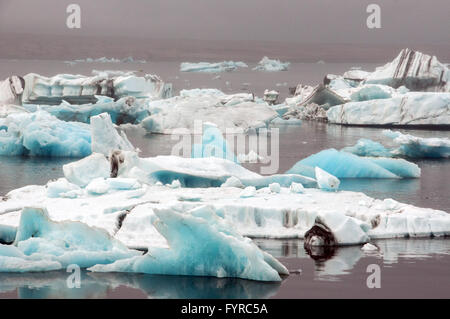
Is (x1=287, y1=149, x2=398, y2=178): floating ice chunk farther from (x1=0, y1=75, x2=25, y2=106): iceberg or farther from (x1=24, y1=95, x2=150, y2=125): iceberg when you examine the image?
(x1=0, y1=75, x2=25, y2=106): iceberg

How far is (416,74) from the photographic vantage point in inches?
1103

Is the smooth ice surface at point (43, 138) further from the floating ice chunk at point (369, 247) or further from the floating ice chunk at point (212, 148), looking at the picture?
the floating ice chunk at point (369, 247)

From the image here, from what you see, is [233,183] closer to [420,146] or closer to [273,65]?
[420,146]

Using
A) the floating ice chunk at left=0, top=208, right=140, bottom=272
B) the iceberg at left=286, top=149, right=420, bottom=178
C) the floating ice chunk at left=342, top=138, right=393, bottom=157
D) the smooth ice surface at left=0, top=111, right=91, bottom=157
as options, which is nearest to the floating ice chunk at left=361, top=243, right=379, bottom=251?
the floating ice chunk at left=0, top=208, right=140, bottom=272

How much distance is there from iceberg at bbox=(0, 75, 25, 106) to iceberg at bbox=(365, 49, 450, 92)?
11.8 m

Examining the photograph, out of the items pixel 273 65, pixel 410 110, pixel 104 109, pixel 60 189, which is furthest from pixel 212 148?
pixel 273 65

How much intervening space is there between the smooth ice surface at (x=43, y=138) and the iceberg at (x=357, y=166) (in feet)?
18.6

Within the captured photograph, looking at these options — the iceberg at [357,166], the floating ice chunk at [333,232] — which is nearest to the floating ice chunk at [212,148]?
the iceberg at [357,166]

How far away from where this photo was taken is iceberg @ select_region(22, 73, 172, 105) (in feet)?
84.1

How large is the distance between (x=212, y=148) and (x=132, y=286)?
7419 millimetres

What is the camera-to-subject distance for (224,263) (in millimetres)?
8312

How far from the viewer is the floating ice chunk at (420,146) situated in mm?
18797
